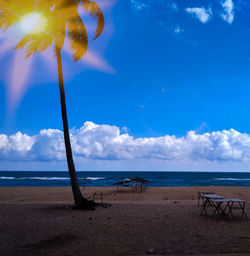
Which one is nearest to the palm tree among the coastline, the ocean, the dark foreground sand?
the dark foreground sand

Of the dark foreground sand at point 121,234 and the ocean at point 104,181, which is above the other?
the dark foreground sand at point 121,234

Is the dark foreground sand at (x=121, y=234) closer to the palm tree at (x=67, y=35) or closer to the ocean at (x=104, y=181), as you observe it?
the palm tree at (x=67, y=35)

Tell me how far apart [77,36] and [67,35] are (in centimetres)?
48

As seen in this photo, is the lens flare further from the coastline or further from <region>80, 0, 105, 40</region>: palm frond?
the coastline

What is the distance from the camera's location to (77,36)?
1059cm

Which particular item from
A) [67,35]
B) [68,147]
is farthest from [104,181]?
[67,35]

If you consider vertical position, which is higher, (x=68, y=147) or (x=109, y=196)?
(x=68, y=147)

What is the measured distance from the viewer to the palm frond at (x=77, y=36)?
34.1 feet

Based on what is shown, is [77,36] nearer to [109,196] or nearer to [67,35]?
[67,35]

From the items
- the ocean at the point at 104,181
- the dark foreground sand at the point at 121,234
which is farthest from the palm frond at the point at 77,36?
the ocean at the point at 104,181

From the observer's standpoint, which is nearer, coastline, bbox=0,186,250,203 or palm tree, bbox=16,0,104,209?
palm tree, bbox=16,0,104,209

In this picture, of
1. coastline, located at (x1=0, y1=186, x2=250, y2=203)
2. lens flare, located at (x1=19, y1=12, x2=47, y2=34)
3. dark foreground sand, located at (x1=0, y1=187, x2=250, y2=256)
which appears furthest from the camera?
coastline, located at (x1=0, y1=186, x2=250, y2=203)

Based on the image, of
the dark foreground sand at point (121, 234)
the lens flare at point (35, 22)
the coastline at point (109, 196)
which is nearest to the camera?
the dark foreground sand at point (121, 234)

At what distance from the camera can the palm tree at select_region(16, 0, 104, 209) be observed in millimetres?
10023
